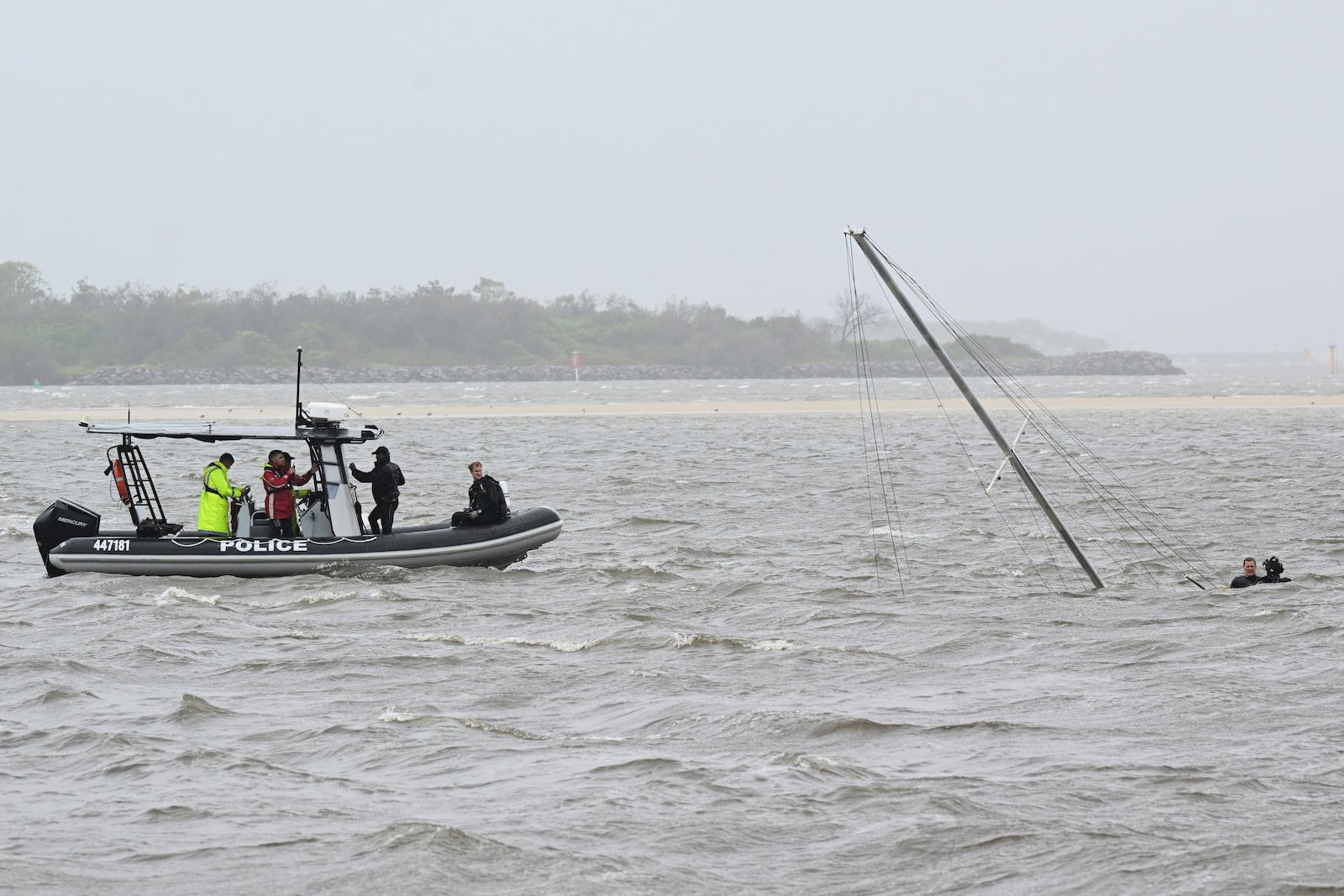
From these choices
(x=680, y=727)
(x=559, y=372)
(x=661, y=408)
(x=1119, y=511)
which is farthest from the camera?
(x=559, y=372)

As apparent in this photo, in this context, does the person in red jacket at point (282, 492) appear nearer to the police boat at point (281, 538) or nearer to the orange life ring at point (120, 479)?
the police boat at point (281, 538)

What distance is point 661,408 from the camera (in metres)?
83.3

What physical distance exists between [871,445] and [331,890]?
44150mm

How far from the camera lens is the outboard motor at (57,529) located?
20.2 meters

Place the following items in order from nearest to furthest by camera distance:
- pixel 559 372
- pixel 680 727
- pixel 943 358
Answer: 1. pixel 680 727
2. pixel 943 358
3. pixel 559 372

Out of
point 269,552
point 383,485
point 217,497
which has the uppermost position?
point 383,485

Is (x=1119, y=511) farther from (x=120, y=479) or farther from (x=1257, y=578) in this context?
(x=120, y=479)

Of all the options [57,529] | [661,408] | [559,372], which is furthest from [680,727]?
[559,372]

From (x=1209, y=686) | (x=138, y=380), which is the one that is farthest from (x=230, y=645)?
(x=138, y=380)

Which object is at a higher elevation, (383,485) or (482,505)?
(383,485)

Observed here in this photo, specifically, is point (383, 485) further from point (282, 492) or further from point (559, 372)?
point (559, 372)

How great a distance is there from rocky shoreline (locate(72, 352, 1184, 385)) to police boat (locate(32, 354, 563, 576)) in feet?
435

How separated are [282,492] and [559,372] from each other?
522ft

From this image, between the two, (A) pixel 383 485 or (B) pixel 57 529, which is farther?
(B) pixel 57 529
